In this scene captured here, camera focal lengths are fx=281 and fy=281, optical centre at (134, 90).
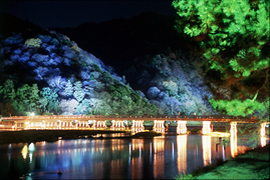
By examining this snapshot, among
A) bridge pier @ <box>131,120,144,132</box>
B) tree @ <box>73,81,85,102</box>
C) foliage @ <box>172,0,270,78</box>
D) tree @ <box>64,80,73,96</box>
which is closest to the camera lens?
foliage @ <box>172,0,270,78</box>

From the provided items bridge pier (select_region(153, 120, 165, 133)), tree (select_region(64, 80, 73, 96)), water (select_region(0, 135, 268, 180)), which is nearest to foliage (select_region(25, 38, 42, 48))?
tree (select_region(64, 80, 73, 96))

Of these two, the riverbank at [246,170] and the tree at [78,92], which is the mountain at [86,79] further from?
the riverbank at [246,170]

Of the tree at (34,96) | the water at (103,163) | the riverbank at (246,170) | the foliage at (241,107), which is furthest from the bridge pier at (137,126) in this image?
the foliage at (241,107)

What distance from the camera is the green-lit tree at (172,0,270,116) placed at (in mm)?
10766

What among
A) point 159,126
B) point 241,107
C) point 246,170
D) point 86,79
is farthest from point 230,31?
point 86,79

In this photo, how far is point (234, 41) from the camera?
11.4m

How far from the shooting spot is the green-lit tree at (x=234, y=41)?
10766mm

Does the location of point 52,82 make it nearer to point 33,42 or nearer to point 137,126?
point 33,42

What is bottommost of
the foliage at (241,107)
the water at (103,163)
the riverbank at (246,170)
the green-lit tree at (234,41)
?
the water at (103,163)

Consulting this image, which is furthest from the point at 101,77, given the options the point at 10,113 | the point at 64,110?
the point at 10,113

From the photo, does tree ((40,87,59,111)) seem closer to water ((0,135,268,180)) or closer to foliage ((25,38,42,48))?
foliage ((25,38,42,48))

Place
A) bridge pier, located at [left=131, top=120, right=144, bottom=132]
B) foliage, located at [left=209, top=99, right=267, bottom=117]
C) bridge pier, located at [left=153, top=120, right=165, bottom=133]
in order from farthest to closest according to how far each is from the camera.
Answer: bridge pier, located at [left=131, top=120, right=144, bottom=132]
bridge pier, located at [left=153, top=120, right=165, bottom=133]
foliage, located at [left=209, top=99, right=267, bottom=117]

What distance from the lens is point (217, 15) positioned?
38.9 ft

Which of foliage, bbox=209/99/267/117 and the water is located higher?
foliage, bbox=209/99/267/117
